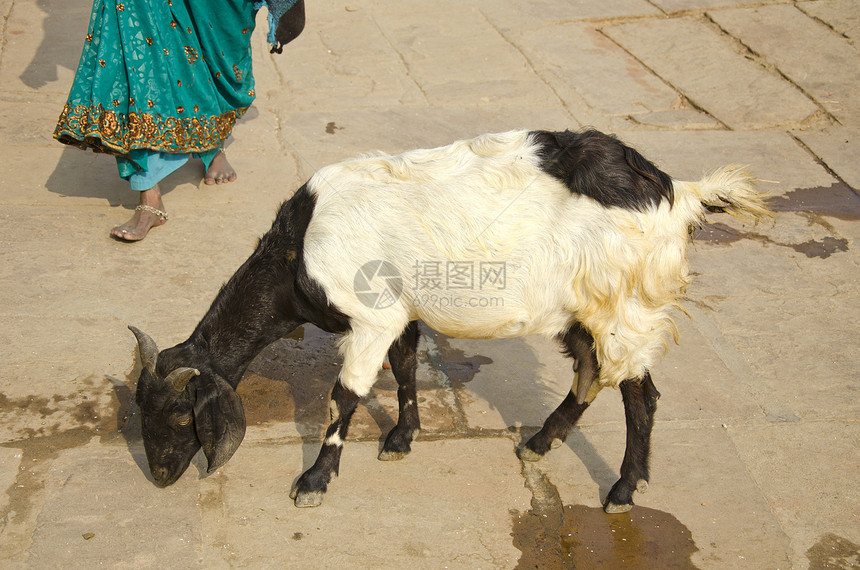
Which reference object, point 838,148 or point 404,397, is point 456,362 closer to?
point 404,397

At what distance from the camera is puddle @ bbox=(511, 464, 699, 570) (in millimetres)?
3512

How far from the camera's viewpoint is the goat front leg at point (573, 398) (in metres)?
3.69

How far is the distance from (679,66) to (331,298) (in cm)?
634

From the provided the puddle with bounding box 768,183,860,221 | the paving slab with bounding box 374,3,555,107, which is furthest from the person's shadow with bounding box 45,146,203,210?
the puddle with bounding box 768,183,860,221

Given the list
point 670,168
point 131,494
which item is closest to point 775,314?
point 670,168

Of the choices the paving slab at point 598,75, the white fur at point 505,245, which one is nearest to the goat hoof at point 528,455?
the white fur at point 505,245

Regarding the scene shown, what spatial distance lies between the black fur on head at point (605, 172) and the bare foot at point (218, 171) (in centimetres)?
338

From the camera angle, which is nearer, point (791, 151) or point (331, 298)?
point (331, 298)

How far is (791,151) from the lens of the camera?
7.13 metres

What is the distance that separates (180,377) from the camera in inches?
131

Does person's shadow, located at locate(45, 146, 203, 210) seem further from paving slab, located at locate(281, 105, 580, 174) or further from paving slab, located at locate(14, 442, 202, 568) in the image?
paving slab, located at locate(14, 442, 202, 568)

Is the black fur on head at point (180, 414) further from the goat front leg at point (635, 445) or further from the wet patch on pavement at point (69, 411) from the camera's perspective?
the goat front leg at point (635, 445)

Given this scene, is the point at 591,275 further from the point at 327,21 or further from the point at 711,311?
the point at 327,21

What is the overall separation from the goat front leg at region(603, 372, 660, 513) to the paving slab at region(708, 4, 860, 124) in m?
5.23
